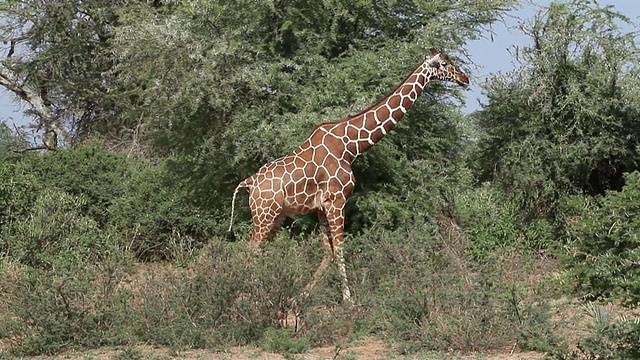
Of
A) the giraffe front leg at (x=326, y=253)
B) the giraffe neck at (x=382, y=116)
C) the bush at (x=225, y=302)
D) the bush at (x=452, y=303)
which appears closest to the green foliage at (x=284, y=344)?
the bush at (x=225, y=302)

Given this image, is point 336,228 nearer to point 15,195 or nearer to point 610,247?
point 610,247

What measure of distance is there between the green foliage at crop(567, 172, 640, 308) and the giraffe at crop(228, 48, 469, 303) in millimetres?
2591

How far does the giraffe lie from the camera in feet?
36.6

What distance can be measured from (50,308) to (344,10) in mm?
7421

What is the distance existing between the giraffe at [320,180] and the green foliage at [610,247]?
259 cm

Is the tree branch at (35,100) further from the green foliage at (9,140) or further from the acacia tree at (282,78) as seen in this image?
the acacia tree at (282,78)

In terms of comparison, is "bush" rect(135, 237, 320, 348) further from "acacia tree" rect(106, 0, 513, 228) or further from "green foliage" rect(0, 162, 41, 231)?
"green foliage" rect(0, 162, 41, 231)

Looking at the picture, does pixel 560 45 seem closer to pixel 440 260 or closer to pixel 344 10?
pixel 344 10

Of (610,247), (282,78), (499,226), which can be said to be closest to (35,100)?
(282,78)

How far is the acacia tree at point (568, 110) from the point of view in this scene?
15.3 metres

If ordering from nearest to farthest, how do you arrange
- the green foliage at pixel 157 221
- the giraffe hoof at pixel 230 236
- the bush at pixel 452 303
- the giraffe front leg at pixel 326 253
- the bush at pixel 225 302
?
the bush at pixel 452 303
the bush at pixel 225 302
the giraffe front leg at pixel 326 253
the giraffe hoof at pixel 230 236
the green foliage at pixel 157 221

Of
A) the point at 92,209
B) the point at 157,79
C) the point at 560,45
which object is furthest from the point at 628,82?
the point at 92,209

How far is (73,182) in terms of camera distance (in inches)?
662

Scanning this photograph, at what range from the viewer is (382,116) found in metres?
11.9
